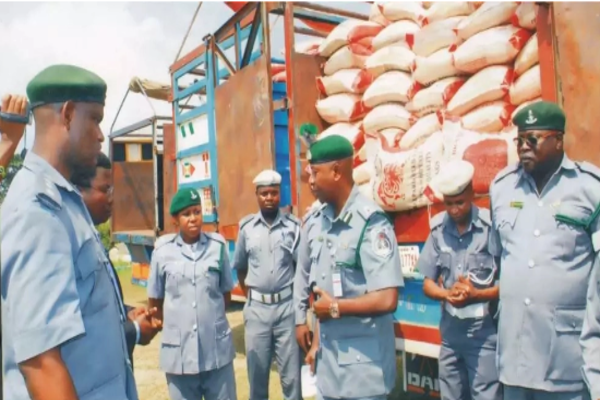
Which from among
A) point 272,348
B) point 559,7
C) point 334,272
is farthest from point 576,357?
point 272,348

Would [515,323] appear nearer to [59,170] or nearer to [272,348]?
[59,170]

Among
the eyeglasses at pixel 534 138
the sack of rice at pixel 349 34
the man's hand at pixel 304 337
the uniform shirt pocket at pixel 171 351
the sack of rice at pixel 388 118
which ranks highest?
the sack of rice at pixel 349 34

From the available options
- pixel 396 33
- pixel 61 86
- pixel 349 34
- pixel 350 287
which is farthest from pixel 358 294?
pixel 349 34

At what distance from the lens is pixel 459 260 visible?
8.64 ft

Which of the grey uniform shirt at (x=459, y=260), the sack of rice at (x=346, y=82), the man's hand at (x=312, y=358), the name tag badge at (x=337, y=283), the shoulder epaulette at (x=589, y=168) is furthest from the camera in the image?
the sack of rice at (x=346, y=82)

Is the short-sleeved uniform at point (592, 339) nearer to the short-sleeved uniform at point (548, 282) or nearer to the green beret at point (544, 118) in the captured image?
the short-sleeved uniform at point (548, 282)

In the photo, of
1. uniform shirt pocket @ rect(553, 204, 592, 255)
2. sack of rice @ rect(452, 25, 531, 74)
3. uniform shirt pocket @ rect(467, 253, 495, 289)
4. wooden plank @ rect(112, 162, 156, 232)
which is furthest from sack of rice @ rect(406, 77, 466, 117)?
wooden plank @ rect(112, 162, 156, 232)

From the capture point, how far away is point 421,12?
357cm

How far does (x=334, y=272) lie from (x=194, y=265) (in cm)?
105

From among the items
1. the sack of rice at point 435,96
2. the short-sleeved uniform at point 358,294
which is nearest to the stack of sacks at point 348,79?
the sack of rice at point 435,96

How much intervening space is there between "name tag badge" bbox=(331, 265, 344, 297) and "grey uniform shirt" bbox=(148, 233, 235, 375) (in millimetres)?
997

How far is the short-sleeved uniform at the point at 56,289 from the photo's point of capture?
1.16 metres

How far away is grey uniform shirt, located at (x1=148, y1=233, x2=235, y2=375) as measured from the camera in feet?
9.43

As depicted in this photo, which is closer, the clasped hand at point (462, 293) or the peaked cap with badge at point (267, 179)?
the clasped hand at point (462, 293)
